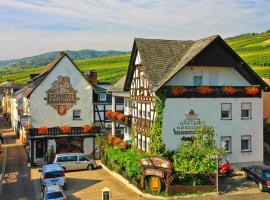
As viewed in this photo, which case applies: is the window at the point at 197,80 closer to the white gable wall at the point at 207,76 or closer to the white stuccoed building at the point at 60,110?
the white gable wall at the point at 207,76

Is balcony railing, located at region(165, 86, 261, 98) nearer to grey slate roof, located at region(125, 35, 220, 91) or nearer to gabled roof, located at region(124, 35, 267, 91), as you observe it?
gabled roof, located at region(124, 35, 267, 91)

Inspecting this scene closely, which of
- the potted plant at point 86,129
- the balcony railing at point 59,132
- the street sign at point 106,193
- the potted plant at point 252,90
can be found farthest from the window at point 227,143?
the potted plant at point 86,129

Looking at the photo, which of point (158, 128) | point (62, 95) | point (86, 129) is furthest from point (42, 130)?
point (158, 128)

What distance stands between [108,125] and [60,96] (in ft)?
29.0

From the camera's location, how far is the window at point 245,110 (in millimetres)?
36469

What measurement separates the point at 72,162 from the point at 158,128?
37.0 ft

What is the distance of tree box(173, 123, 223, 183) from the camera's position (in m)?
28.6

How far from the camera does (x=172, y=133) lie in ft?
110

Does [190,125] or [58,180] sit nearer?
[58,180]

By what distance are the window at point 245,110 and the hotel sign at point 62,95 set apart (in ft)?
66.5

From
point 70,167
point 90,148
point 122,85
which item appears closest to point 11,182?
point 70,167

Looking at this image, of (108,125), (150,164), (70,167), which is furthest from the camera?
(108,125)

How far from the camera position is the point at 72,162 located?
130 feet

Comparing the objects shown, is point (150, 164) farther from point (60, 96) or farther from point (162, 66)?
point (60, 96)
